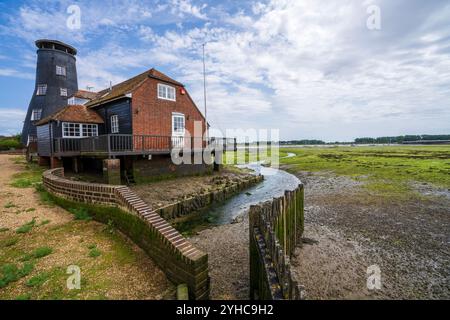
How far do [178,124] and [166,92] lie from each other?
289 centimetres

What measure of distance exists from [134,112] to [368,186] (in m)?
18.8

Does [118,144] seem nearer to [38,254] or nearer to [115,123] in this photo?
[115,123]

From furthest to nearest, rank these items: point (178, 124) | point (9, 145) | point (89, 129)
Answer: point (9, 145), point (178, 124), point (89, 129)

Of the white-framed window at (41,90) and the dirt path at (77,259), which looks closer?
the dirt path at (77,259)

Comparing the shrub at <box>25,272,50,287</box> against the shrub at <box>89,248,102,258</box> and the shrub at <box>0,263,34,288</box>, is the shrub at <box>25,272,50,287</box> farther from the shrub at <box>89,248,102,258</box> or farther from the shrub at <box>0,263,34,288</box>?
the shrub at <box>89,248,102,258</box>

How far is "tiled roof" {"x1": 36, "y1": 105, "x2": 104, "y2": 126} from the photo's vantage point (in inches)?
606

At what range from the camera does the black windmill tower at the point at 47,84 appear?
96.1 ft

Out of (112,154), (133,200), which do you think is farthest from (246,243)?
(112,154)

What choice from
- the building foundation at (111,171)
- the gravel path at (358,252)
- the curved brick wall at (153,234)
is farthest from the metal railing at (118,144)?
the gravel path at (358,252)

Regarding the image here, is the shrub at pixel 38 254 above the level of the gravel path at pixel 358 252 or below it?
above

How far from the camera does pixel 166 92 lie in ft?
59.9

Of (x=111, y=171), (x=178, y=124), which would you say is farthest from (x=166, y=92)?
(x=111, y=171)

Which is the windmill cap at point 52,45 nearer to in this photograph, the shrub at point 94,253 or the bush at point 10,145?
the bush at point 10,145

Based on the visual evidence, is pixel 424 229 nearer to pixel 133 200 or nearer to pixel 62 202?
pixel 133 200
